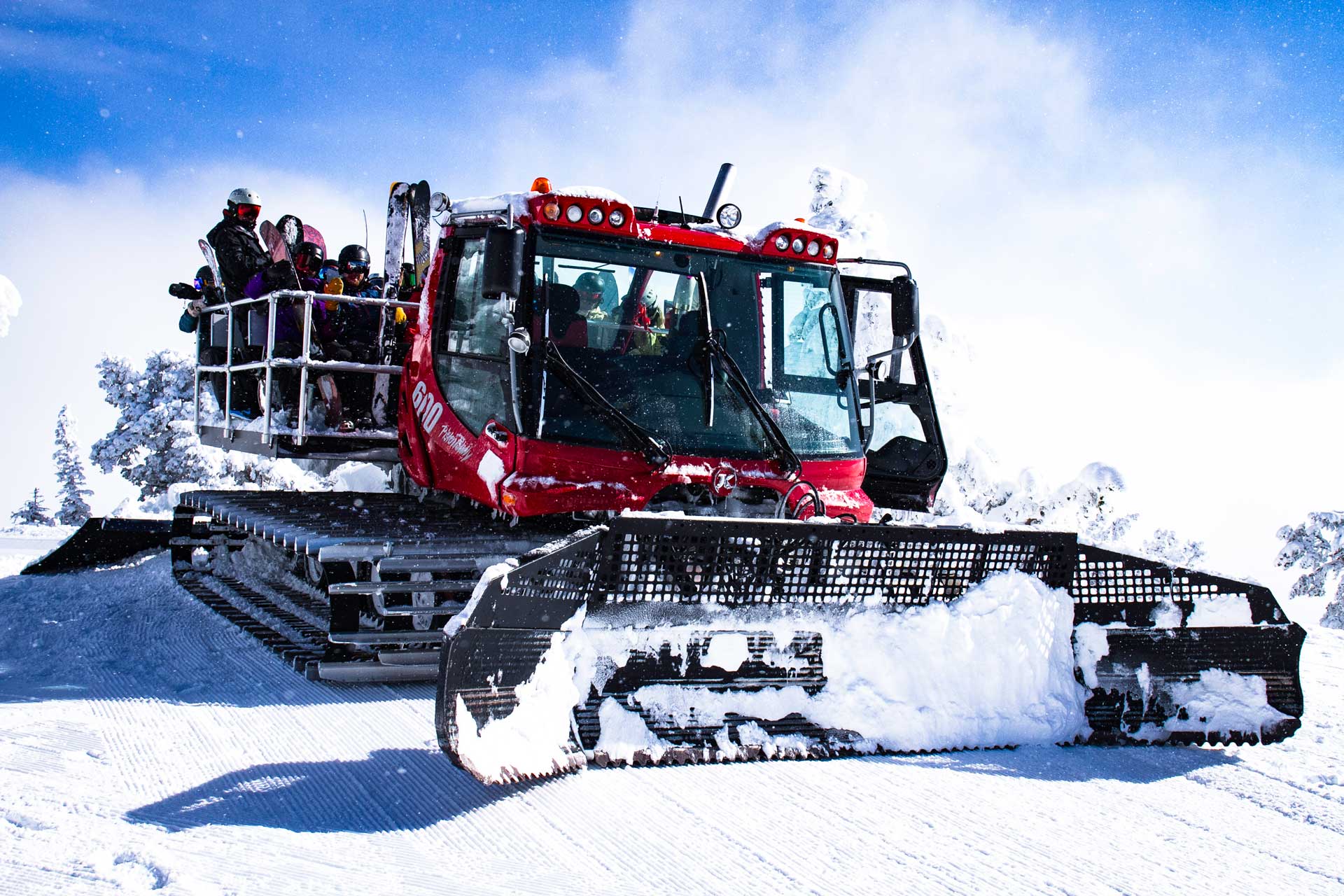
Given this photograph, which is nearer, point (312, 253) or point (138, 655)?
point (138, 655)

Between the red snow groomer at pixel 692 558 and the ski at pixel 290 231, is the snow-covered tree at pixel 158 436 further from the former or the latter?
the red snow groomer at pixel 692 558

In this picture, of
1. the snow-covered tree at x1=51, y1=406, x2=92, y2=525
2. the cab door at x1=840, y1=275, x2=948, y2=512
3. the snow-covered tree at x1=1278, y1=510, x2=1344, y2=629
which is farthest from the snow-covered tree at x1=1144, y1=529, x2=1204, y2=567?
the snow-covered tree at x1=51, y1=406, x2=92, y2=525

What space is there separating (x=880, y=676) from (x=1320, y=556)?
15.4 metres

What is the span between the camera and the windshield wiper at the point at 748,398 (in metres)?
5.53

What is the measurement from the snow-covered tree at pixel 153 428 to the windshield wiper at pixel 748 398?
23.8 m

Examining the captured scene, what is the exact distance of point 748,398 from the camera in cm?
557

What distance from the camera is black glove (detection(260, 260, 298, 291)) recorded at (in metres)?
7.43

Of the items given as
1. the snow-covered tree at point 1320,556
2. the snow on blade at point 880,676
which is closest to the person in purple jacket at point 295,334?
the snow on blade at point 880,676

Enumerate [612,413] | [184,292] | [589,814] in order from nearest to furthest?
[589,814] < [612,413] < [184,292]

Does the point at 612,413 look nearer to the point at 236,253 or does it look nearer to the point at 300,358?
the point at 300,358

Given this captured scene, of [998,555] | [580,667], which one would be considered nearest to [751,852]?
[580,667]

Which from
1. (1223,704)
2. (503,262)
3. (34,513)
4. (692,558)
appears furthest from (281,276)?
(34,513)

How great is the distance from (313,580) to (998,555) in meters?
3.97

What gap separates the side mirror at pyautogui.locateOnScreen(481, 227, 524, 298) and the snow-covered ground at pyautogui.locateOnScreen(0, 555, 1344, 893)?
1.85 m
